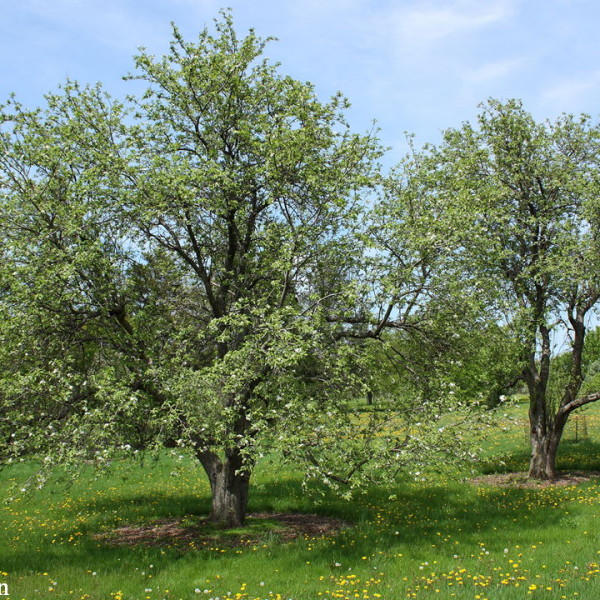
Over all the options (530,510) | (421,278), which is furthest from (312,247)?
(530,510)

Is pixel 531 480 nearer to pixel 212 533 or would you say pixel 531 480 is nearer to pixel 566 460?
pixel 566 460

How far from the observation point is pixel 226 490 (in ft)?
49.7

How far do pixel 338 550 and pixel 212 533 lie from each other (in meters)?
3.95

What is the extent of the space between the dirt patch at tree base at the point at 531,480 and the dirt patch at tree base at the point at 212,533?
7986mm

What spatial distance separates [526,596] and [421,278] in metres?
7.67

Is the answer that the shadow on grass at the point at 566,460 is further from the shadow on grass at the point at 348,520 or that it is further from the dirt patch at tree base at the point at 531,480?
the shadow on grass at the point at 348,520

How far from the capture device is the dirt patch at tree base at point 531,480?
64.0 feet

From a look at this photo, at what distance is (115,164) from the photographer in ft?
42.8

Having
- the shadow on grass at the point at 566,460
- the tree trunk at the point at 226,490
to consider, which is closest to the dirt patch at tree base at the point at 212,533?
the tree trunk at the point at 226,490

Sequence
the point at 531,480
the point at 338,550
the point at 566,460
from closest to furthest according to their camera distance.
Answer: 1. the point at 338,550
2. the point at 531,480
3. the point at 566,460

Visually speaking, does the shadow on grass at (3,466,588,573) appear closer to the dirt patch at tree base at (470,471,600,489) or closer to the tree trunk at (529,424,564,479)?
the dirt patch at tree base at (470,471,600,489)

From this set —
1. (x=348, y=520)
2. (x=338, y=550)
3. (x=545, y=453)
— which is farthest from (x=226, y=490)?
(x=545, y=453)

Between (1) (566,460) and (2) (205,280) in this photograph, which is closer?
(2) (205,280)

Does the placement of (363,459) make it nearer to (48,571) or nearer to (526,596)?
(526,596)
